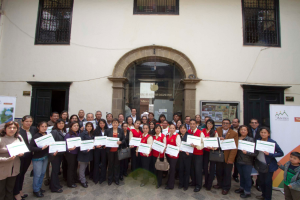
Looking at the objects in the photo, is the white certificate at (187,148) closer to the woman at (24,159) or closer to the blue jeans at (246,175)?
the blue jeans at (246,175)

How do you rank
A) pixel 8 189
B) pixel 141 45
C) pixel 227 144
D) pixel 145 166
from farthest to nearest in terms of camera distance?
pixel 141 45 → pixel 145 166 → pixel 227 144 → pixel 8 189

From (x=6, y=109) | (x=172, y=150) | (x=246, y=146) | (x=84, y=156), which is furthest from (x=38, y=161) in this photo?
(x=246, y=146)

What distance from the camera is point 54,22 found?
775 cm

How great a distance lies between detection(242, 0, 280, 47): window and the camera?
7.42 metres

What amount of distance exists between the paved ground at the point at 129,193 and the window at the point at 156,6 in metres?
7.10

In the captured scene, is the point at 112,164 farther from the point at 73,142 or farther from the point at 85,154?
the point at 73,142

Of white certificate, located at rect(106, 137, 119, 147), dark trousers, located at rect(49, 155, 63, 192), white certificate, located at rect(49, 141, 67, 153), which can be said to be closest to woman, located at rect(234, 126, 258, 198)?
white certificate, located at rect(106, 137, 119, 147)

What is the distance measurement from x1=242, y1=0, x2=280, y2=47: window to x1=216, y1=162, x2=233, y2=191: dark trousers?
5.86 m

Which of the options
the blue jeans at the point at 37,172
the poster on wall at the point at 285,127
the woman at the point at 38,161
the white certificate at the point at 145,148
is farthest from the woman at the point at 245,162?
the blue jeans at the point at 37,172

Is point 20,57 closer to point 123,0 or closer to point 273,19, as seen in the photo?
point 123,0

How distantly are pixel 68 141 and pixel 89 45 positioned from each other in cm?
504

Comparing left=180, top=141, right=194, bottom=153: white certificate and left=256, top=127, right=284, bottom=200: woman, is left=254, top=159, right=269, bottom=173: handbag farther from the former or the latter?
left=180, top=141, right=194, bottom=153: white certificate

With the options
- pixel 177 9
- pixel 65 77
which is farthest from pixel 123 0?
pixel 65 77

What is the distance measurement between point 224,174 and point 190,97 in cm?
360
